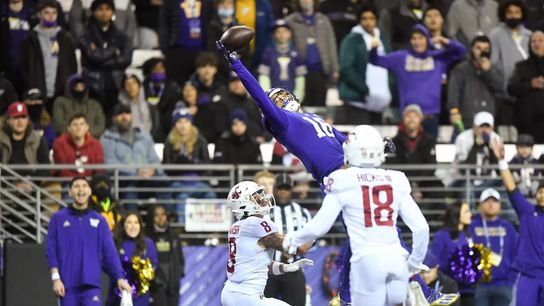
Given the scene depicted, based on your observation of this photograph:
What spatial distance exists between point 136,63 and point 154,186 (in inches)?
105

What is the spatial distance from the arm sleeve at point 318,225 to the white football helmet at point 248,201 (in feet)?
5.88

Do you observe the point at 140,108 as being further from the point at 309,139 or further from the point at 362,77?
the point at 309,139

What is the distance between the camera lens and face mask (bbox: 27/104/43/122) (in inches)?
804

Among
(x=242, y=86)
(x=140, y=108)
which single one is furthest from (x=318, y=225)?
(x=140, y=108)

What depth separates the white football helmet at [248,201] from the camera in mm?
14391

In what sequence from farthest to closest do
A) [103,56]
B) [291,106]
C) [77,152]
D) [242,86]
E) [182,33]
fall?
[182,33], [103,56], [242,86], [77,152], [291,106]

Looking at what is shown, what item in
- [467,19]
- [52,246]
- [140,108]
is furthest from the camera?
[467,19]

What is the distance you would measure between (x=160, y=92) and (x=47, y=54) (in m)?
1.49

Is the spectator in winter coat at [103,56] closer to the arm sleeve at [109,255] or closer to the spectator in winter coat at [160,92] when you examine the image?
the spectator in winter coat at [160,92]

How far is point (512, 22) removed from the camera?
2192 cm

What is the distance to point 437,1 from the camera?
74.3 ft

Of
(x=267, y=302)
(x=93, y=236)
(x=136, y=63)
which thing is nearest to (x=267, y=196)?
(x=267, y=302)

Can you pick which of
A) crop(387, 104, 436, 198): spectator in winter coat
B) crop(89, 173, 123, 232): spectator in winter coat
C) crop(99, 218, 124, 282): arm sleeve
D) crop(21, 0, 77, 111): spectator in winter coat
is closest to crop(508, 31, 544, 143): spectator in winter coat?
crop(387, 104, 436, 198): spectator in winter coat

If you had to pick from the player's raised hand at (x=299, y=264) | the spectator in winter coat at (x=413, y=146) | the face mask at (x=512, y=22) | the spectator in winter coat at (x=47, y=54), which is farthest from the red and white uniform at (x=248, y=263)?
the face mask at (x=512, y=22)
